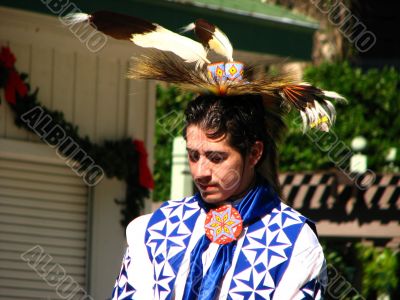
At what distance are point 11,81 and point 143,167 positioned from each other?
131cm

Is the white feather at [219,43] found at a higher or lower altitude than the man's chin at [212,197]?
higher

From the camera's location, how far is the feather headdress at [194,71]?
3697 mm

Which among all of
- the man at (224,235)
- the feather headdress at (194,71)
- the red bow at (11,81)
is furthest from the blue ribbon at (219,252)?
the red bow at (11,81)

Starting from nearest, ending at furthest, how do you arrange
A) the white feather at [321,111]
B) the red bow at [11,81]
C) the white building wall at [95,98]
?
the white feather at [321,111] → the red bow at [11,81] → the white building wall at [95,98]

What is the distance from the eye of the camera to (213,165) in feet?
11.8

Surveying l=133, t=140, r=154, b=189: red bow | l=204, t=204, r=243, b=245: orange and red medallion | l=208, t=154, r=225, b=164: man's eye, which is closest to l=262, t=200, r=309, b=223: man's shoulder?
l=204, t=204, r=243, b=245: orange and red medallion

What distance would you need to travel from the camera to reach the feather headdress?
370 centimetres

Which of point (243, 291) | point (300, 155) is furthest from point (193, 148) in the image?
point (300, 155)

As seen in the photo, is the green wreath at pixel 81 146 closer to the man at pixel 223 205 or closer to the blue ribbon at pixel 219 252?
the man at pixel 223 205

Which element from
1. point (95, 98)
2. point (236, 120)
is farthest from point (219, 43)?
point (95, 98)

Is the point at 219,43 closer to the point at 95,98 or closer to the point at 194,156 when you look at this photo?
the point at 194,156

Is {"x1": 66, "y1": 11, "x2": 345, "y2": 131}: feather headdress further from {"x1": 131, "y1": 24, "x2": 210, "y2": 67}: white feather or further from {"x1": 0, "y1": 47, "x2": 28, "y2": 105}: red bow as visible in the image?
{"x1": 0, "y1": 47, "x2": 28, "y2": 105}: red bow

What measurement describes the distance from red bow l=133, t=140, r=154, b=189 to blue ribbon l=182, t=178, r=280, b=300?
3.95 metres

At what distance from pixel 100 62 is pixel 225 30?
101 cm
